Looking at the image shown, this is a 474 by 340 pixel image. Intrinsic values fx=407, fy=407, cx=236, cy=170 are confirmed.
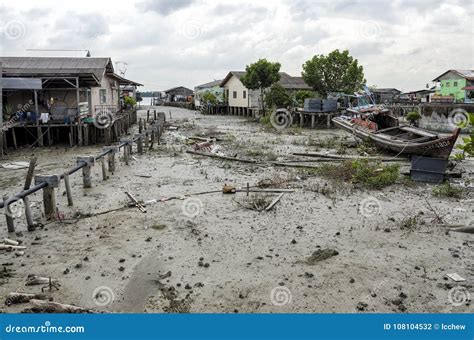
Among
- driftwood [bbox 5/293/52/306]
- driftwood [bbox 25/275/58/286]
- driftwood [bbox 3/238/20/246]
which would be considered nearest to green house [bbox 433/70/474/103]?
driftwood [bbox 3/238/20/246]

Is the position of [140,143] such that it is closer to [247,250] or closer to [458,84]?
[247,250]

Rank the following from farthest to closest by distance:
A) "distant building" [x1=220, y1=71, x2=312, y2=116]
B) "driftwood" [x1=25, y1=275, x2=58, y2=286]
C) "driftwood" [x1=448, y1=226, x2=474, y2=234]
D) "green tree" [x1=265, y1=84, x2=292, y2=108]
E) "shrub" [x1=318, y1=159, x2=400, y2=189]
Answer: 1. "distant building" [x1=220, y1=71, x2=312, y2=116]
2. "green tree" [x1=265, y1=84, x2=292, y2=108]
3. "shrub" [x1=318, y1=159, x2=400, y2=189]
4. "driftwood" [x1=448, y1=226, x2=474, y2=234]
5. "driftwood" [x1=25, y1=275, x2=58, y2=286]

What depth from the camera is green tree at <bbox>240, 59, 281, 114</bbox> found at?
1575 inches

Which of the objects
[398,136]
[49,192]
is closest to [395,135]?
[398,136]

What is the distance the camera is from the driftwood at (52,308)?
5129mm

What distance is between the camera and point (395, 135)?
19.0 meters

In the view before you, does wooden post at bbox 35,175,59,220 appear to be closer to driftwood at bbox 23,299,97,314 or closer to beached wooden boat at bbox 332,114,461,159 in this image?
driftwood at bbox 23,299,97,314

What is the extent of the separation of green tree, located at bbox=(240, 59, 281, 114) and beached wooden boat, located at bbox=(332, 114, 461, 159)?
16.7 meters

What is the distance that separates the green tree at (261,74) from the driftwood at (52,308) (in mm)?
36478

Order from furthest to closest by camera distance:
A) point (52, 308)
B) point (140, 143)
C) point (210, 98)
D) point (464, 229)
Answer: point (210, 98), point (140, 143), point (464, 229), point (52, 308)

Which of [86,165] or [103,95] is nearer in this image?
[86,165]

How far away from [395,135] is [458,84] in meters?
34.6

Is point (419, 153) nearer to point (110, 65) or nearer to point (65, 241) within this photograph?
point (65, 241)

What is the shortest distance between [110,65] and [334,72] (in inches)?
816
